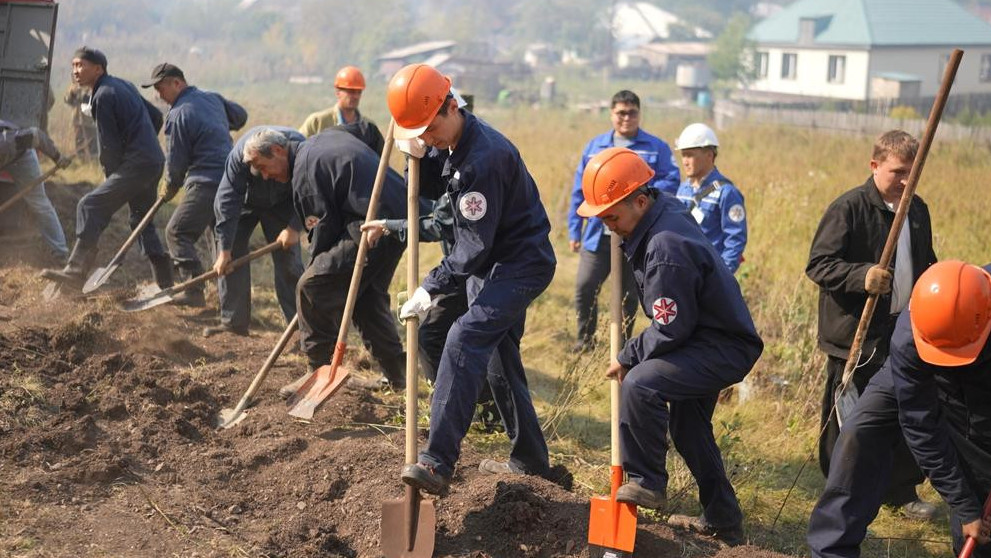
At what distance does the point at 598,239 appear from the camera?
7.41 meters

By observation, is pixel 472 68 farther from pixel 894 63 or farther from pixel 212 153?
pixel 212 153

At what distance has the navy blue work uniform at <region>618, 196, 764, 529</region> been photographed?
13.3 feet

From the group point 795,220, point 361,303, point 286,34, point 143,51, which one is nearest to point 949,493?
point 361,303

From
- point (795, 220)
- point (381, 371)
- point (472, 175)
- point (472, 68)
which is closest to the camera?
point (472, 175)

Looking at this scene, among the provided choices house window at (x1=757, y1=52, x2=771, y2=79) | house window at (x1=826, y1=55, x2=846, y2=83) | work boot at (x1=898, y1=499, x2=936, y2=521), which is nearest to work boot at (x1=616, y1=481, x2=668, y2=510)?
work boot at (x1=898, y1=499, x2=936, y2=521)

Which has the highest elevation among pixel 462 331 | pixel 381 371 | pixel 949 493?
Result: pixel 462 331

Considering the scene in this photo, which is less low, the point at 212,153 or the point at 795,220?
the point at 212,153

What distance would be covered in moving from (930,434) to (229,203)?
4.76 metres

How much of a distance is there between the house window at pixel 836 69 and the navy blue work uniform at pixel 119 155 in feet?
153

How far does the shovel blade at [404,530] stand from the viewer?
171 inches

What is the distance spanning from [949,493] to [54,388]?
15.2 ft

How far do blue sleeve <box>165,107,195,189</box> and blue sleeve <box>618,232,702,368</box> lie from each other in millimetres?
4799

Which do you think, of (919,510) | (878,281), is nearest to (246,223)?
(878,281)

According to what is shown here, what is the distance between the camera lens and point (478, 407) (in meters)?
5.85
